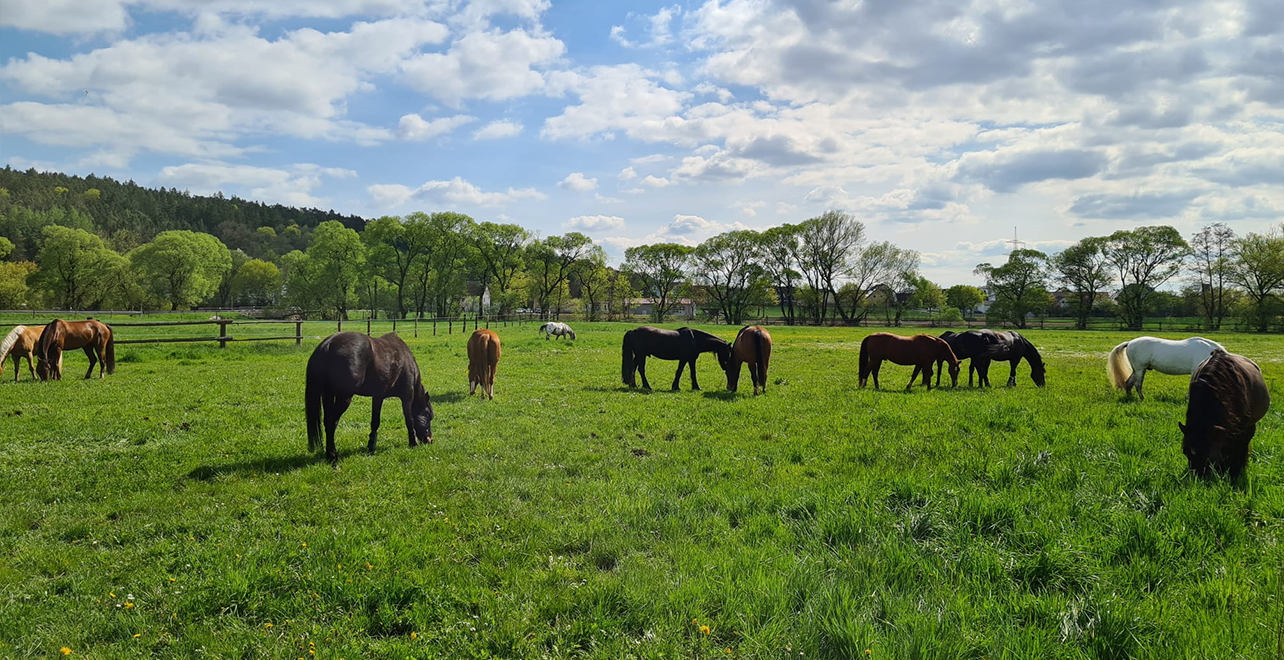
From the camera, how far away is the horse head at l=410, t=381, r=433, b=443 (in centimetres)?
799

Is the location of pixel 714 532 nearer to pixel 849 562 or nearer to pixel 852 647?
pixel 849 562

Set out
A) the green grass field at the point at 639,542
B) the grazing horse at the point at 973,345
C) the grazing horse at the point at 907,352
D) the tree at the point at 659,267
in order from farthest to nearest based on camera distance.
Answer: the tree at the point at 659,267, the grazing horse at the point at 973,345, the grazing horse at the point at 907,352, the green grass field at the point at 639,542

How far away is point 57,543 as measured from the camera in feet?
14.6

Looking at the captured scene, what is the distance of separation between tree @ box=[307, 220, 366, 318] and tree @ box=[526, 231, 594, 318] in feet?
71.0

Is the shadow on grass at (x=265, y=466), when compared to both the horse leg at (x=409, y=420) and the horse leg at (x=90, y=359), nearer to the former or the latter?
the horse leg at (x=409, y=420)

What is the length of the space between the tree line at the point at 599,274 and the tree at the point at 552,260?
0.68ft

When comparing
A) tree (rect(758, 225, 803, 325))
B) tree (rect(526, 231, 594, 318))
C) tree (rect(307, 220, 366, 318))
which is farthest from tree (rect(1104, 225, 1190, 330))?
tree (rect(307, 220, 366, 318))

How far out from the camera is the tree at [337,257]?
222 feet

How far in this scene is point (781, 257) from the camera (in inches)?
3056

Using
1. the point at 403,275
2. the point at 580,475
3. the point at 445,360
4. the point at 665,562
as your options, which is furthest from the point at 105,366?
the point at 403,275

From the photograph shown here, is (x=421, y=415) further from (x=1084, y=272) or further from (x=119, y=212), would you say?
(x=119, y=212)

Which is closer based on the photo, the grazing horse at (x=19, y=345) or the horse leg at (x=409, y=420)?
A: the horse leg at (x=409, y=420)

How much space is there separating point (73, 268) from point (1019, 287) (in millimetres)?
120583

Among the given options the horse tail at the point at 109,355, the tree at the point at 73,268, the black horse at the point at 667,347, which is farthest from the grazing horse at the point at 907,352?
the tree at the point at 73,268
